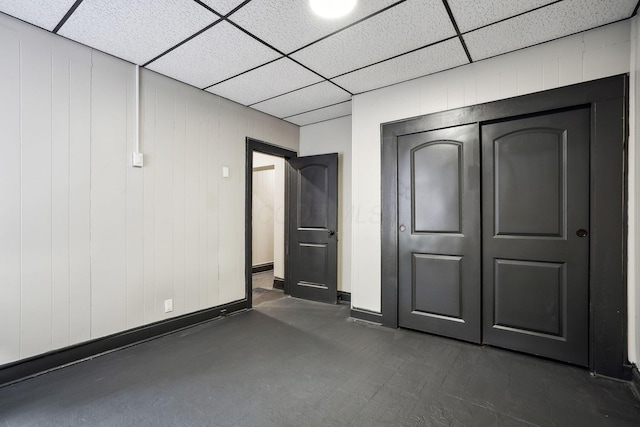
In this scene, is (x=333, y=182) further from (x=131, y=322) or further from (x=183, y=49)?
(x=131, y=322)

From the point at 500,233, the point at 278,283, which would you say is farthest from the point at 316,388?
the point at 278,283

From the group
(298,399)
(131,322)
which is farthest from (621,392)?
(131,322)

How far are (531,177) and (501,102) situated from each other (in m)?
0.70

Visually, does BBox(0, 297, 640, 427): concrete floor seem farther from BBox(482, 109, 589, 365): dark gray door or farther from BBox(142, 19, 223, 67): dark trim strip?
BBox(142, 19, 223, 67): dark trim strip

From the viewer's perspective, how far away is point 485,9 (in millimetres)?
1979

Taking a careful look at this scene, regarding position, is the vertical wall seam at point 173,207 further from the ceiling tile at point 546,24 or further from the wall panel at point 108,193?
the ceiling tile at point 546,24

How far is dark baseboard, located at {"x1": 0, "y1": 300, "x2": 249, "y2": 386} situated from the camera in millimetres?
2066

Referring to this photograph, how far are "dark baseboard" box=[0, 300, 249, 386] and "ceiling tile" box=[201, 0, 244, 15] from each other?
2726 mm

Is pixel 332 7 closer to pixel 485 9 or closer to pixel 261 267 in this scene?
pixel 485 9

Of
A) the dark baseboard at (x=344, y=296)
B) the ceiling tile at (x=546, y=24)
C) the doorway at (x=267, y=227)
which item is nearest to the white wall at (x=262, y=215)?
the doorway at (x=267, y=227)

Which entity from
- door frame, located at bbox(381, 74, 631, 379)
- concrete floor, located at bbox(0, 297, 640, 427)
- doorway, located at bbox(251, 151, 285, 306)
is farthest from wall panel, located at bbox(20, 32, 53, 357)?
door frame, located at bbox(381, 74, 631, 379)

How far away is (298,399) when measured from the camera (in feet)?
6.16

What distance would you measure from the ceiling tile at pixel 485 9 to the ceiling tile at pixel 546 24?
0.27 feet

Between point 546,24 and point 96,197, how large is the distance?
3.75 m
